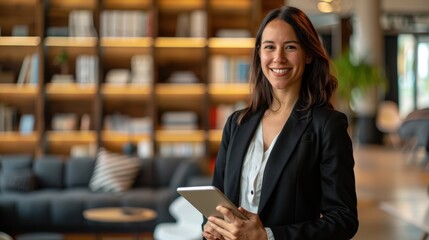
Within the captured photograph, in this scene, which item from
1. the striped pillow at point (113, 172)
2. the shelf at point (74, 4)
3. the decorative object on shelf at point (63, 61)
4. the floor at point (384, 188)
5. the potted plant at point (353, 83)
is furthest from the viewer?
the potted plant at point (353, 83)

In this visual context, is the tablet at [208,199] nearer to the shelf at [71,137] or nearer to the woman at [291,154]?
the woman at [291,154]

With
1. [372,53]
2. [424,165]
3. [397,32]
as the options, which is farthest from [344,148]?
[397,32]

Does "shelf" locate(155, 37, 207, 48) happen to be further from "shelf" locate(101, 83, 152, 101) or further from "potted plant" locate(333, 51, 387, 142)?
"potted plant" locate(333, 51, 387, 142)

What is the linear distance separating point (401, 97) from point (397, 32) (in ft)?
6.50

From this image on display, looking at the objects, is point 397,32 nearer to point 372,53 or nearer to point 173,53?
point 372,53

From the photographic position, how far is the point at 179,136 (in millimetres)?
8891

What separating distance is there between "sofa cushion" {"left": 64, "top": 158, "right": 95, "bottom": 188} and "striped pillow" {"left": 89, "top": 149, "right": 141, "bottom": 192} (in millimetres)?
75

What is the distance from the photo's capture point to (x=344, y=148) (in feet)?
6.43

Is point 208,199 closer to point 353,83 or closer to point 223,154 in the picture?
point 223,154

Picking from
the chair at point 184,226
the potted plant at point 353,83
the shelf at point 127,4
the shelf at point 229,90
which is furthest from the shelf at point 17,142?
the potted plant at point 353,83

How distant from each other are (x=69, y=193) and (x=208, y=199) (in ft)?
19.8

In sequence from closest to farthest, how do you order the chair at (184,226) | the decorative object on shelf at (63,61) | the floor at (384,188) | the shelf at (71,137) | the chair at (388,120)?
the chair at (184,226) < the floor at (384,188) < the decorative object on shelf at (63,61) < the shelf at (71,137) < the chair at (388,120)

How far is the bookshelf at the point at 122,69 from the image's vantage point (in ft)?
28.8

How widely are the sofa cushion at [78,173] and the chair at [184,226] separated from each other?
195 cm
